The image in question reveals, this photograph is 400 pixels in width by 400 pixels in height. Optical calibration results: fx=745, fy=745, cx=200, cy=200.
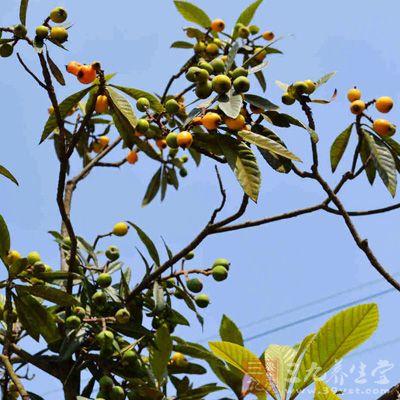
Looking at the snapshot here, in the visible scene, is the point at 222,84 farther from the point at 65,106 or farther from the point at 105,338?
the point at 105,338

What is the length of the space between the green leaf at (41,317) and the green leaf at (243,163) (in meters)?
0.63

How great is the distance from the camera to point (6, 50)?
1995 millimetres

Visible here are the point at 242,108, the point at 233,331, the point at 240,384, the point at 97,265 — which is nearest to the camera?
the point at 240,384

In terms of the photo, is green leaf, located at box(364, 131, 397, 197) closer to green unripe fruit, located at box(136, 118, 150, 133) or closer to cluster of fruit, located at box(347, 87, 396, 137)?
cluster of fruit, located at box(347, 87, 396, 137)

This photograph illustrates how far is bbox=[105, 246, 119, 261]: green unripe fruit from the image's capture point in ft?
7.63

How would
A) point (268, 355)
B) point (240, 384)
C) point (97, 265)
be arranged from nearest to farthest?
point (268, 355), point (240, 384), point (97, 265)

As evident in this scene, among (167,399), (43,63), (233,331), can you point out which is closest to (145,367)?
(167,399)

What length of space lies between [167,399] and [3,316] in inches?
21.3

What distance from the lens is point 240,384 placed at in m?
1.80

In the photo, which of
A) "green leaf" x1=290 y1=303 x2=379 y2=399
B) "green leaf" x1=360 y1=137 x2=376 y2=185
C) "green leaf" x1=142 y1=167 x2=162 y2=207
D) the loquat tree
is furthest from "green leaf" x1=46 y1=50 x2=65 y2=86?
"green leaf" x1=142 y1=167 x2=162 y2=207

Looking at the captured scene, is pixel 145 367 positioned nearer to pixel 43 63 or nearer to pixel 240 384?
pixel 240 384

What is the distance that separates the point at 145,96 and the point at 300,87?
0.45m

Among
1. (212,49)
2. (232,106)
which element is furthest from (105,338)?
(212,49)

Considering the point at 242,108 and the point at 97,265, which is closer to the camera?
the point at 242,108
